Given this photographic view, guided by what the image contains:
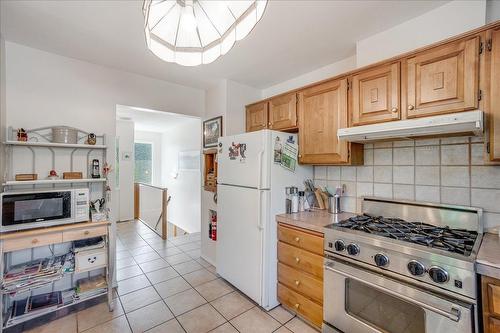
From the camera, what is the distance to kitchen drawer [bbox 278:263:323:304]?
1756mm

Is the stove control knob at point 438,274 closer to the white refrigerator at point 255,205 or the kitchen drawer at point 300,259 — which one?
the kitchen drawer at point 300,259

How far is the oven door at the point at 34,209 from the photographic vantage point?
172cm

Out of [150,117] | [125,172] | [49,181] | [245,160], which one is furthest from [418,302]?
[125,172]

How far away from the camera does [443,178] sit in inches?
64.9

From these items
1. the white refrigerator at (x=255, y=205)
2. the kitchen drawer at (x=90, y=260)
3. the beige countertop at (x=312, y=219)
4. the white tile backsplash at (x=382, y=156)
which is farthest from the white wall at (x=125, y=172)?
the white tile backsplash at (x=382, y=156)

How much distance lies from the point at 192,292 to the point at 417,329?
1.92 meters

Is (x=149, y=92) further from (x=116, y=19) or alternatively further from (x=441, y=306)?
(x=441, y=306)

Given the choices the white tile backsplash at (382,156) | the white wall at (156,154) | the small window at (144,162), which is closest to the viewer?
the white tile backsplash at (382,156)

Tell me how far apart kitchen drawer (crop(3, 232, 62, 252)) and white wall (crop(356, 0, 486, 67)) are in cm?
294

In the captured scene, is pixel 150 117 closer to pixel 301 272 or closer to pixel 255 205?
pixel 255 205

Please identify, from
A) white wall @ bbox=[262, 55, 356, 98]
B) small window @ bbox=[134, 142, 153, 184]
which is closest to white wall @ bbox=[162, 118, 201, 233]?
small window @ bbox=[134, 142, 153, 184]

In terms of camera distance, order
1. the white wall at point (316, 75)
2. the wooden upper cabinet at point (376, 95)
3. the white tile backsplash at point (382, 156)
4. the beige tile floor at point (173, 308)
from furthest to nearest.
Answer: the white wall at point (316, 75)
the white tile backsplash at point (382, 156)
the beige tile floor at point (173, 308)
the wooden upper cabinet at point (376, 95)

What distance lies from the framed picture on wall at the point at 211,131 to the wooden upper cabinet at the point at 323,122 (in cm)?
112

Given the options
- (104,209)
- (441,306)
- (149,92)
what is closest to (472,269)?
(441,306)
